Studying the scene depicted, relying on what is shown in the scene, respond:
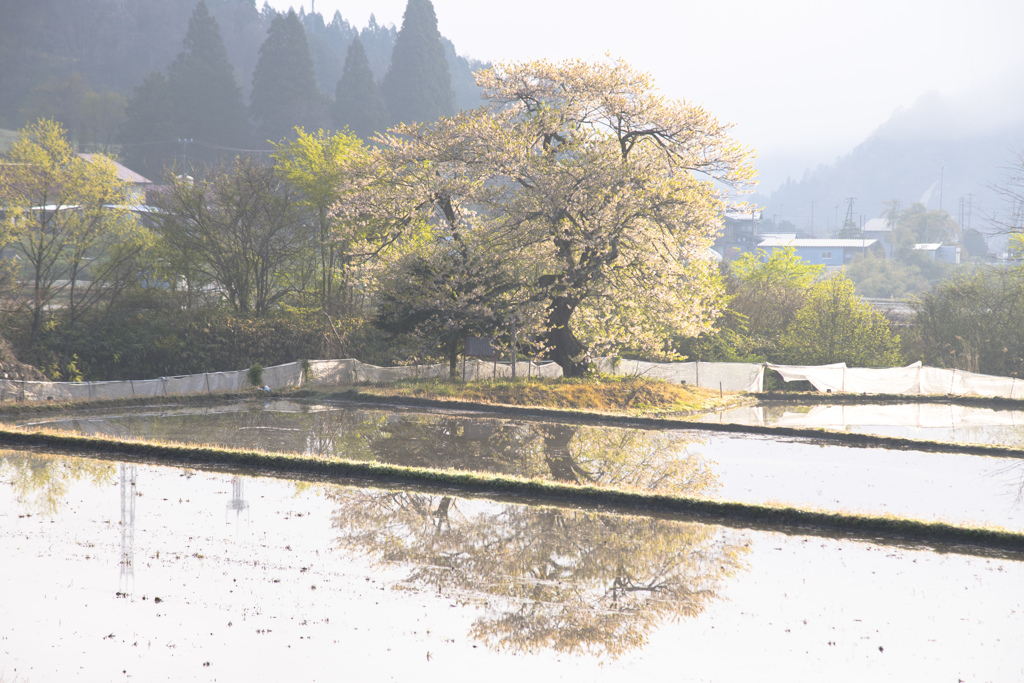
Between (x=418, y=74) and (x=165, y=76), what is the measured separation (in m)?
37.4

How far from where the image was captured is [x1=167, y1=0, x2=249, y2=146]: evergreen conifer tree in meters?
79.6

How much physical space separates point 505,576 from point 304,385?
18.0 meters

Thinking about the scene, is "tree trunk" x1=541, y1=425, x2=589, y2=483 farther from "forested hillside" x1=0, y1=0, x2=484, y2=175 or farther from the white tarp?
"forested hillside" x1=0, y1=0, x2=484, y2=175

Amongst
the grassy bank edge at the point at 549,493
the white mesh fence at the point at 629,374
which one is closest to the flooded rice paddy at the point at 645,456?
the grassy bank edge at the point at 549,493

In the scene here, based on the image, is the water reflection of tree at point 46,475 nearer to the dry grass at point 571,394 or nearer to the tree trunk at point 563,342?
the dry grass at point 571,394

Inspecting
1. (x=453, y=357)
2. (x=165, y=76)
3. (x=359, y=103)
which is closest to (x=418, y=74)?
(x=359, y=103)

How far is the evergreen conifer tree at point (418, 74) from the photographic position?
92.1 meters

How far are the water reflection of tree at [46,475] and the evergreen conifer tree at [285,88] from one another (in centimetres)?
7498

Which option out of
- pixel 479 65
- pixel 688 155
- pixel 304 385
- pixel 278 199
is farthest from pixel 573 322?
pixel 479 65

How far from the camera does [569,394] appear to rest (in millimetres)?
21969

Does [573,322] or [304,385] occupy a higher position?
[573,322]

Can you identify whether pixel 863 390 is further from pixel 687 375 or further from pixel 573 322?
pixel 573 322

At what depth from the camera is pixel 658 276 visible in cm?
2381

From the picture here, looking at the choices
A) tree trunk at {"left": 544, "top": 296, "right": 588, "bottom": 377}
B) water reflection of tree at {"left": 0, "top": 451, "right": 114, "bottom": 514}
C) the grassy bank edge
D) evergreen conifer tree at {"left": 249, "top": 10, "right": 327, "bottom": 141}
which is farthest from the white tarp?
evergreen conifer tree at {"left": 249, "top": 10, "right": 327, "bottom": 141}
